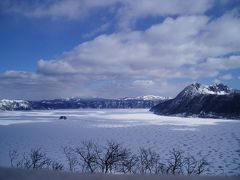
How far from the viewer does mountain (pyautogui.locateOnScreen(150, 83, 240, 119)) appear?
253ft

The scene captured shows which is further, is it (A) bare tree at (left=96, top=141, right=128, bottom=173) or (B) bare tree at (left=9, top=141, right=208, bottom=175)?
(B) bare tree at (left=9, top=141, right=208, bottom=175)

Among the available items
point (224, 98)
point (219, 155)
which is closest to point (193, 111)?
point (224, 98)

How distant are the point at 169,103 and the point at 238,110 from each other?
3558cm

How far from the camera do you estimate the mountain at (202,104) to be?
77.0 metres

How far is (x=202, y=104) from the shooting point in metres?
86.8

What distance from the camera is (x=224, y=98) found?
81000 mm

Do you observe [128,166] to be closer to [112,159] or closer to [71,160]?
[112,159]

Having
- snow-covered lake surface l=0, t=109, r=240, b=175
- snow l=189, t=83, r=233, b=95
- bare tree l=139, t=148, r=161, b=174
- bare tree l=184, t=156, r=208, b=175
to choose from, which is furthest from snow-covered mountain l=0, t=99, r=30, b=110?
bare tree l=184, t=156, r=208, b=175

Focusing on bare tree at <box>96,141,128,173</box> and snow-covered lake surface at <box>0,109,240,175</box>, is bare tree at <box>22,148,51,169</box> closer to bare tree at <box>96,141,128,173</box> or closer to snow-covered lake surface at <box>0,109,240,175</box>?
snow-covered lake surface at <box>0,109,240,175</box>

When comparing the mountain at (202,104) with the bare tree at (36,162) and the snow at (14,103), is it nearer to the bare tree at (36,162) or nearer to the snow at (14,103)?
the bare tree at (36,162)

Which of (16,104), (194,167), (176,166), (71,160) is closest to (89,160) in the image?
(194,167)

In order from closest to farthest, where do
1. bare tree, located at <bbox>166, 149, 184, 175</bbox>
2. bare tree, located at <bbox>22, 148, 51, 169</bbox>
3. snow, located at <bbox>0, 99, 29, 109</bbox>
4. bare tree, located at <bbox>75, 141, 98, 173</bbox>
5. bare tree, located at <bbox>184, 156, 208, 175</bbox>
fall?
bare tree, located at <bbox>166, 149, 184, 175</bbox>, bare tree, located at <bbox>75, 141, 98, 173</bbox>, bare tree, located at <bbox>22, 148, 51, 169</bbox>, bare tree, located at <bbox>184, 156, 208, 175</bbox>, snow, located at <bbox>0, 99, 29, 109</bbox>

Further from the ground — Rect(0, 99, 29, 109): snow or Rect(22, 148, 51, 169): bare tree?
Rect(0, 99, 29, 109): snow

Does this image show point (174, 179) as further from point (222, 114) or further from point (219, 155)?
point (222, 114)
